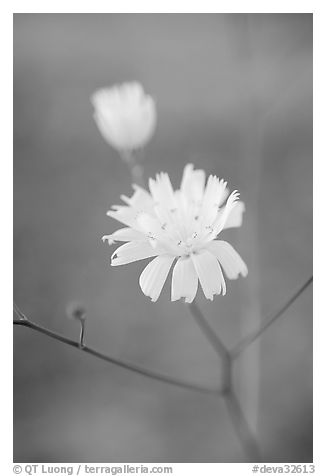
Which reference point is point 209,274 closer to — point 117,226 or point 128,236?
point 128,236

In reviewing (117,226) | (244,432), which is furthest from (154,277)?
(117,226)

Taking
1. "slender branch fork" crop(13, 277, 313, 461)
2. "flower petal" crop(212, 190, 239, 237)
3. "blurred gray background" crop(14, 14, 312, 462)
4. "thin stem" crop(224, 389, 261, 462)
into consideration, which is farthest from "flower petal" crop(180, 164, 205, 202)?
"blurred gray background" crop(14, 14, 312, 462)

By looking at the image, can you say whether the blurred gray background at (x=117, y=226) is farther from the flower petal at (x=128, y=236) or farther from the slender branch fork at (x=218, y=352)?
the flower petal at (x=128, y=236)

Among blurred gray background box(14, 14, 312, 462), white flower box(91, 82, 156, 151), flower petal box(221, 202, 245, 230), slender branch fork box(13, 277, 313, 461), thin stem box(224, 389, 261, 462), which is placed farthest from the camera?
blurred gray background box(14, 14, 312, 462)

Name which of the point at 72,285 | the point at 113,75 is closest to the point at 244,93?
the point at 113,75

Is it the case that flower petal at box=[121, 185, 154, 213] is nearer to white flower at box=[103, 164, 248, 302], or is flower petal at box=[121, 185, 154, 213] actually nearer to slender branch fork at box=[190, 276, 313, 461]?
white flower at box=[103, 164, 248, 302]
